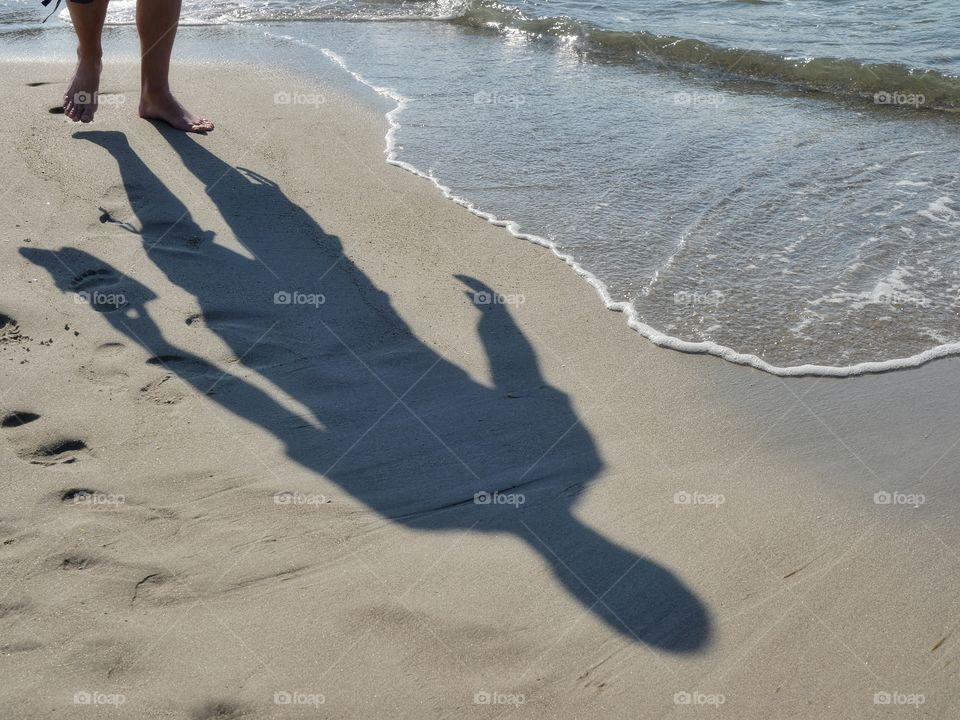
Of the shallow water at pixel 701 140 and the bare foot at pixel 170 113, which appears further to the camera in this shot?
the bare foot at pixel 170 113

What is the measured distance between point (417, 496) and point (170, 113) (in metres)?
3.32

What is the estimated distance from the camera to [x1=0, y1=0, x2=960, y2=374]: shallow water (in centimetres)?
385

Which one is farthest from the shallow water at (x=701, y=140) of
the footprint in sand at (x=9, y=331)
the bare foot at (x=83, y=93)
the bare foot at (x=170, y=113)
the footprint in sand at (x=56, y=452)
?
the footprint in sand at (x=9, y=331)

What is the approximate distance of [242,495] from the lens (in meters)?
2.66

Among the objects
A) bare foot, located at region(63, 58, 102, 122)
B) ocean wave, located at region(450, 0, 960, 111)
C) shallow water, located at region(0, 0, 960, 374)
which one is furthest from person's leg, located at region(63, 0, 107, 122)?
ocean wave, located at region(450, 0, 960, 111)

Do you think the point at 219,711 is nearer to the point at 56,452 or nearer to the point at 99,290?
the point at 56,452

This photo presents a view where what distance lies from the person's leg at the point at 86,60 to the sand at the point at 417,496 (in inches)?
18.7

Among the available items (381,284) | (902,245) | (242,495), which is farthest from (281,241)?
(902,245)

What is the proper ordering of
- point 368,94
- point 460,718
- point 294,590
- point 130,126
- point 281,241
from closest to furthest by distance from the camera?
point 460,718, point 294,590, point 281,241, point 130,126, point 368,94

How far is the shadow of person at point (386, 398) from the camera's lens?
255 cm

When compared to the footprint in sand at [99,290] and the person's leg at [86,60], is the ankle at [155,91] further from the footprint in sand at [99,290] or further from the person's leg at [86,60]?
the footprint in sand at [99,290]

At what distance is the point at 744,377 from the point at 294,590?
188 cm

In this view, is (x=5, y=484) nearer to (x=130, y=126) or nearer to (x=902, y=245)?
(x=130, y=126)

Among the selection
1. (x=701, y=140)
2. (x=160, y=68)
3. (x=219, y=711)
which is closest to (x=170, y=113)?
(x=160, y=68)
